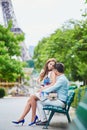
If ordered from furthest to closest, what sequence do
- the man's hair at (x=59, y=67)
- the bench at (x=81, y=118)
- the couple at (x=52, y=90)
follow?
the man's hair at (x=59, y=67) < the couple at (x=52, y=90) < the bench at (x=81, y=118)

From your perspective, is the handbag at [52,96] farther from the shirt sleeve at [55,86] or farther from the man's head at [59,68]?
the man's head at [59,68]

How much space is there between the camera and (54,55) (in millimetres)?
39906

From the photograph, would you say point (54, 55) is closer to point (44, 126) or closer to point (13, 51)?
point (13, 51)

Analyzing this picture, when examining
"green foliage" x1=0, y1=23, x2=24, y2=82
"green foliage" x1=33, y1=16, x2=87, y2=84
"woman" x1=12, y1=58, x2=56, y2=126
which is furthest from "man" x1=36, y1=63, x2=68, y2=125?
"green foliage" x1=0, y1=23, x2=24, y2=82

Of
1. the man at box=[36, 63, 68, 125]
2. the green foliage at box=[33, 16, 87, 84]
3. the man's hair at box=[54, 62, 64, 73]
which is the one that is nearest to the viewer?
the man at box=[36, 63, 68, 125]

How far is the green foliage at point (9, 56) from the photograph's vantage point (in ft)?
168

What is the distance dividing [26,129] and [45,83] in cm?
215

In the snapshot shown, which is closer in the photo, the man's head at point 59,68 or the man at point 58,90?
the man at point 58,90

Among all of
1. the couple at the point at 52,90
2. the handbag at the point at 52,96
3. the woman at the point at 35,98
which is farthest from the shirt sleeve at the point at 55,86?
the woman at the point at 35,98

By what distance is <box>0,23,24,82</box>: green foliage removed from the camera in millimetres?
51125

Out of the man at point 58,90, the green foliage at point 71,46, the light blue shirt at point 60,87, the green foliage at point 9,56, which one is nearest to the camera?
the man at point 58,90

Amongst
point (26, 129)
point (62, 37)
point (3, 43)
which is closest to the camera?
point (26, 129)

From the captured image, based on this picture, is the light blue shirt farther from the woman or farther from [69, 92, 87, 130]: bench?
[69, 92, 87, 130]: bench

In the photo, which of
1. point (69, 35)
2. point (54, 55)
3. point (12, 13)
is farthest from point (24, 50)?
point (69, 35)
